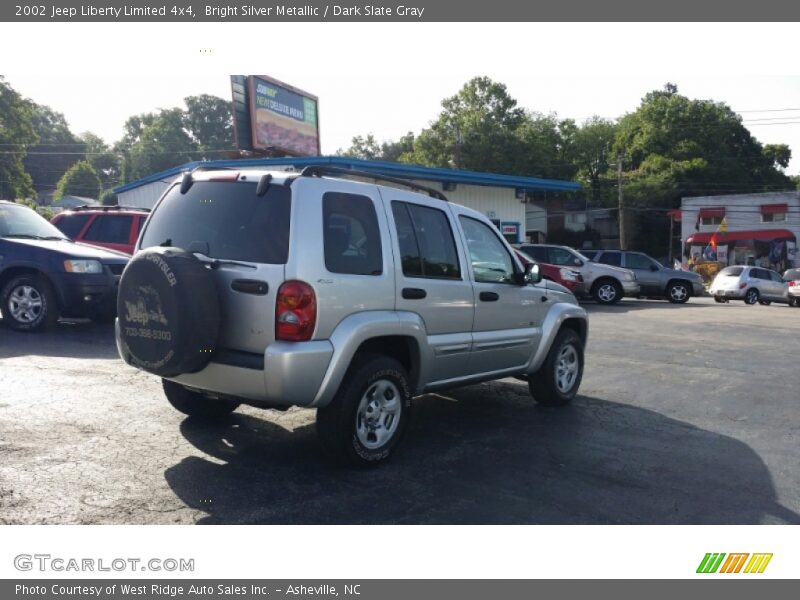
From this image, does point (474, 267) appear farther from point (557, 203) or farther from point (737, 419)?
point (557, 203)

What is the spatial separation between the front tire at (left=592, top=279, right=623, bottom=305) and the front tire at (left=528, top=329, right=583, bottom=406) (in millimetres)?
13462

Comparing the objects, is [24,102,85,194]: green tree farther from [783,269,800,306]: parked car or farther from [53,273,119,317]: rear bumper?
[53,273,119,317]: rear bumper

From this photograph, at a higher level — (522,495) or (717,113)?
(717,113)

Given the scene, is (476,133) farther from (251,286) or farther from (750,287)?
(251,286)

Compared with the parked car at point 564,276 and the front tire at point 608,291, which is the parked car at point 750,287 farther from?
the parked car at point 564,276

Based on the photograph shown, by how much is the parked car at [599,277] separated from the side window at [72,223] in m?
11.9

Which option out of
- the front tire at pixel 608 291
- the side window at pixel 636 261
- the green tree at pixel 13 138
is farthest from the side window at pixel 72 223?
the green tree at pixel 13 138

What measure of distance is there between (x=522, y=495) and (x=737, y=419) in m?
3.27

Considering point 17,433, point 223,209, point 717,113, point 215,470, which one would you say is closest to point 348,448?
point 215,470

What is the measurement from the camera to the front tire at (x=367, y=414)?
4.26m

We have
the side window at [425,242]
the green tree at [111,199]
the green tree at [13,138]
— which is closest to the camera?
the side window at [425,242]

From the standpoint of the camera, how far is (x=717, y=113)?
61.1 m

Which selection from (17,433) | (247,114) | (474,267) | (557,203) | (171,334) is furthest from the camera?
(557,203)

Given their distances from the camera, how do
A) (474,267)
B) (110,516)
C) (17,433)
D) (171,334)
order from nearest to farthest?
1. (110,516)
2. (171,334)
3. (17,433)
4. (474,267)
